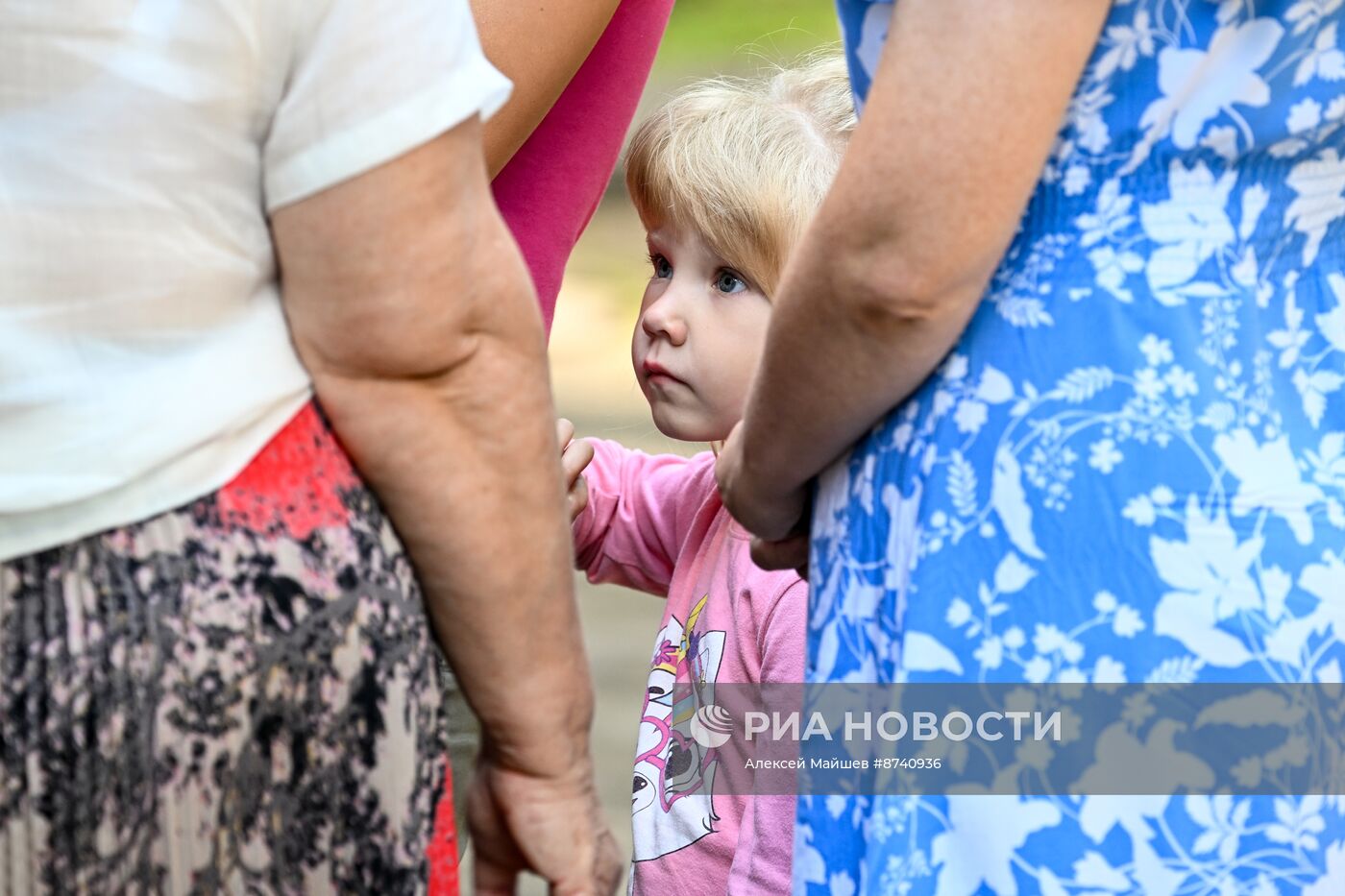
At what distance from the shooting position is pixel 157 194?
1139mm

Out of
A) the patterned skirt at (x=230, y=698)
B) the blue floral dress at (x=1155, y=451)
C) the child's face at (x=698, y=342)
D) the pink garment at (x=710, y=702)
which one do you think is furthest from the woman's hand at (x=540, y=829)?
the child's face at (x=698, y=342)

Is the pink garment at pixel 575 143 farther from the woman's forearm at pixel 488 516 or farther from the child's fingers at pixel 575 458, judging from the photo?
the woman's forearm at pixel 488 516

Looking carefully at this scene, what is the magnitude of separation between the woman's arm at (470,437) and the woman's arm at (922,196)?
0.78ft

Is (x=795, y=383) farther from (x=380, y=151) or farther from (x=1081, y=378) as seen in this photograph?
(x=380, y=151)

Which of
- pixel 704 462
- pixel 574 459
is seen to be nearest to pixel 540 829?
pixel 574 459

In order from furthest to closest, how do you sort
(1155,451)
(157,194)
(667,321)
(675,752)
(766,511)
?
(667,321) → (675,752) → (766,511) → (1155,451) → (157,194)

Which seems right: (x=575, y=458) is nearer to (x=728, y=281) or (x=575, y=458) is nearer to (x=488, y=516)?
(x=728, y=281)

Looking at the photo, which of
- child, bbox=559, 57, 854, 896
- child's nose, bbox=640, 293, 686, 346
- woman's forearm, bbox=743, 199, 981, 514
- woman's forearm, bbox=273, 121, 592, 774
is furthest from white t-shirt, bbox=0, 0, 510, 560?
child's nose, bbox=640, 293, 686, 346

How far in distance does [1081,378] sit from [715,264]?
36.8 inches

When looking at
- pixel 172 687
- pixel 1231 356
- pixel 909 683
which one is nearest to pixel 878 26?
pixel 1231 356

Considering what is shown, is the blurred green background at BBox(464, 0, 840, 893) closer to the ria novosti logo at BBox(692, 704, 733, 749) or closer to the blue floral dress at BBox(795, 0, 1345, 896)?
the ria novosti logo at BBox(692, 704, 733, 749)

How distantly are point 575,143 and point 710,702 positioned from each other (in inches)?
27.4

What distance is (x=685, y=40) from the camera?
10.3m

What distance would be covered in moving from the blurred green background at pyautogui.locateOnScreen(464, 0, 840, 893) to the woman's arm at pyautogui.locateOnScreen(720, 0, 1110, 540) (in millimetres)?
1189
